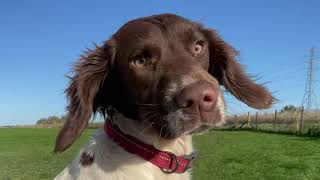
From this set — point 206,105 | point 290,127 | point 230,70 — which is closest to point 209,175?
point 230,70

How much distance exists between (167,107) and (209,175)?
10.3m

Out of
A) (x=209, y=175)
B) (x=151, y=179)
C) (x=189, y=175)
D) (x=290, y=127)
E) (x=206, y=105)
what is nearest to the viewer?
(x=206, y=105)

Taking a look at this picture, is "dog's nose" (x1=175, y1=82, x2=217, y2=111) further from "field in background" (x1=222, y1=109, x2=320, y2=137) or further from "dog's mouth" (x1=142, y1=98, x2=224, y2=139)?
"field in background" (x1=222, y1=109, x2=320, y2=137)

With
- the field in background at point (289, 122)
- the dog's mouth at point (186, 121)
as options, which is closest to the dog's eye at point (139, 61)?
the dog's mouth at point (186, 121)

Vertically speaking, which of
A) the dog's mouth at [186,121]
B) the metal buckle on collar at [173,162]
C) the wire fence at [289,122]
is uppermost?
the dog's mouth at [186,121]

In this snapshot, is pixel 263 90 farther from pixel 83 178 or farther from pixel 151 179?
pixel 83 178

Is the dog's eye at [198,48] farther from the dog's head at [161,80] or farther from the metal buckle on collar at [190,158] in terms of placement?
the metal buckle on collar at [190,158]

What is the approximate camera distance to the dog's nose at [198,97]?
3992 mm

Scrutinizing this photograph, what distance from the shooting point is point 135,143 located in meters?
4.59

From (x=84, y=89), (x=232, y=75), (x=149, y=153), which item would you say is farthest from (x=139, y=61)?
(x=232, y=75)

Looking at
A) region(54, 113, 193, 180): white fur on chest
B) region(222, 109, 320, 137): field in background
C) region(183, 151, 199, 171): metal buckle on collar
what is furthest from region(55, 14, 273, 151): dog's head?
region(222, 109, 320, 137): field in background

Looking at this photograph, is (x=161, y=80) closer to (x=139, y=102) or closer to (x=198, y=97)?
(x=139, y=102)

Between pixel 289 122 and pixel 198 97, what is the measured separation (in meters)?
48.9

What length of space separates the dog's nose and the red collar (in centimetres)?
59
